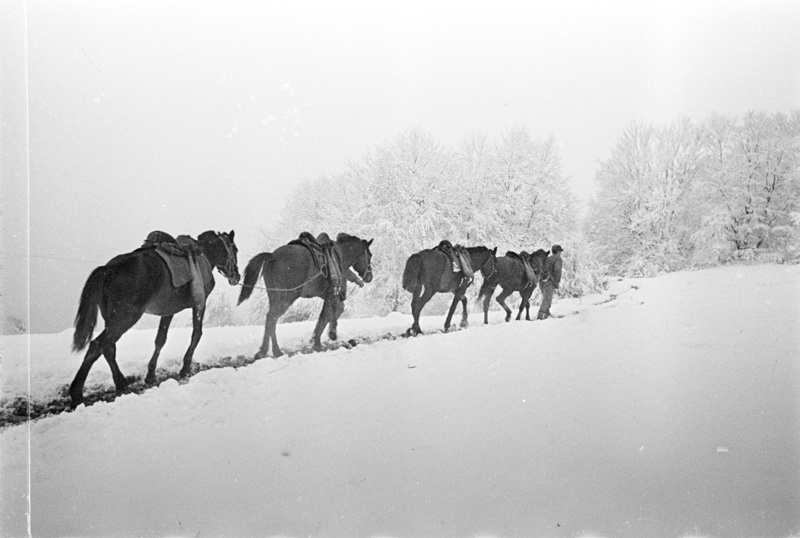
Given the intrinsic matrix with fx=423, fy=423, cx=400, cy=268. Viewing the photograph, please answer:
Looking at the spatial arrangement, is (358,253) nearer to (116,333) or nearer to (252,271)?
(252,271)

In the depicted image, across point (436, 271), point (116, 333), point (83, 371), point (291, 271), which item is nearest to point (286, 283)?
point (291, 271)

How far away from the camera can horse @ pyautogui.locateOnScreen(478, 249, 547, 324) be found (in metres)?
6.89

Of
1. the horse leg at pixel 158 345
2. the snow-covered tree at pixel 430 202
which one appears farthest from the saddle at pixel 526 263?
the horse leg at pixel 158 345

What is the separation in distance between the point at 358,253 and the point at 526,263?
2943 mm

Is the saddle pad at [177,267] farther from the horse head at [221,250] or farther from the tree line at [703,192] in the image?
the tree line at [703,192]

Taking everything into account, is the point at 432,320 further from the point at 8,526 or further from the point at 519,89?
the point at 8,526

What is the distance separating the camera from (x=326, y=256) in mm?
5121

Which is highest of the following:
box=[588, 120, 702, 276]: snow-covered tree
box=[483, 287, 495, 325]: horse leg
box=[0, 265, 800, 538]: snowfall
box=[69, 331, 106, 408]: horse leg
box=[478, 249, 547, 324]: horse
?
box=[588, 120, 702, 276]: snow-covered tree

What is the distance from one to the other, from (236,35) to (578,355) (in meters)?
4.85

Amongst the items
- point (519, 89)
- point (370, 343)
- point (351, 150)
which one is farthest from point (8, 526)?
point (519, 89)

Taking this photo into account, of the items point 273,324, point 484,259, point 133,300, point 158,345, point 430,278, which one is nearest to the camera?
point 133,300

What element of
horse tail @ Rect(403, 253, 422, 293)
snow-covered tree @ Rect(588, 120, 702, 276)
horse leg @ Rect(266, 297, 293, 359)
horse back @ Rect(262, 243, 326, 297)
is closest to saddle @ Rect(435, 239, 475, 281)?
horse tail @ Rect(403, 253, 422, 293)

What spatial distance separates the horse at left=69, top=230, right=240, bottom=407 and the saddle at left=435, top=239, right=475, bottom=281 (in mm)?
3150

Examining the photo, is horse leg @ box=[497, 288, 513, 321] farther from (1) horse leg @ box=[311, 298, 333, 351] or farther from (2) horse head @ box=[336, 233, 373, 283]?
(1) horse leg @ box=[311, 298, 333, 351]
